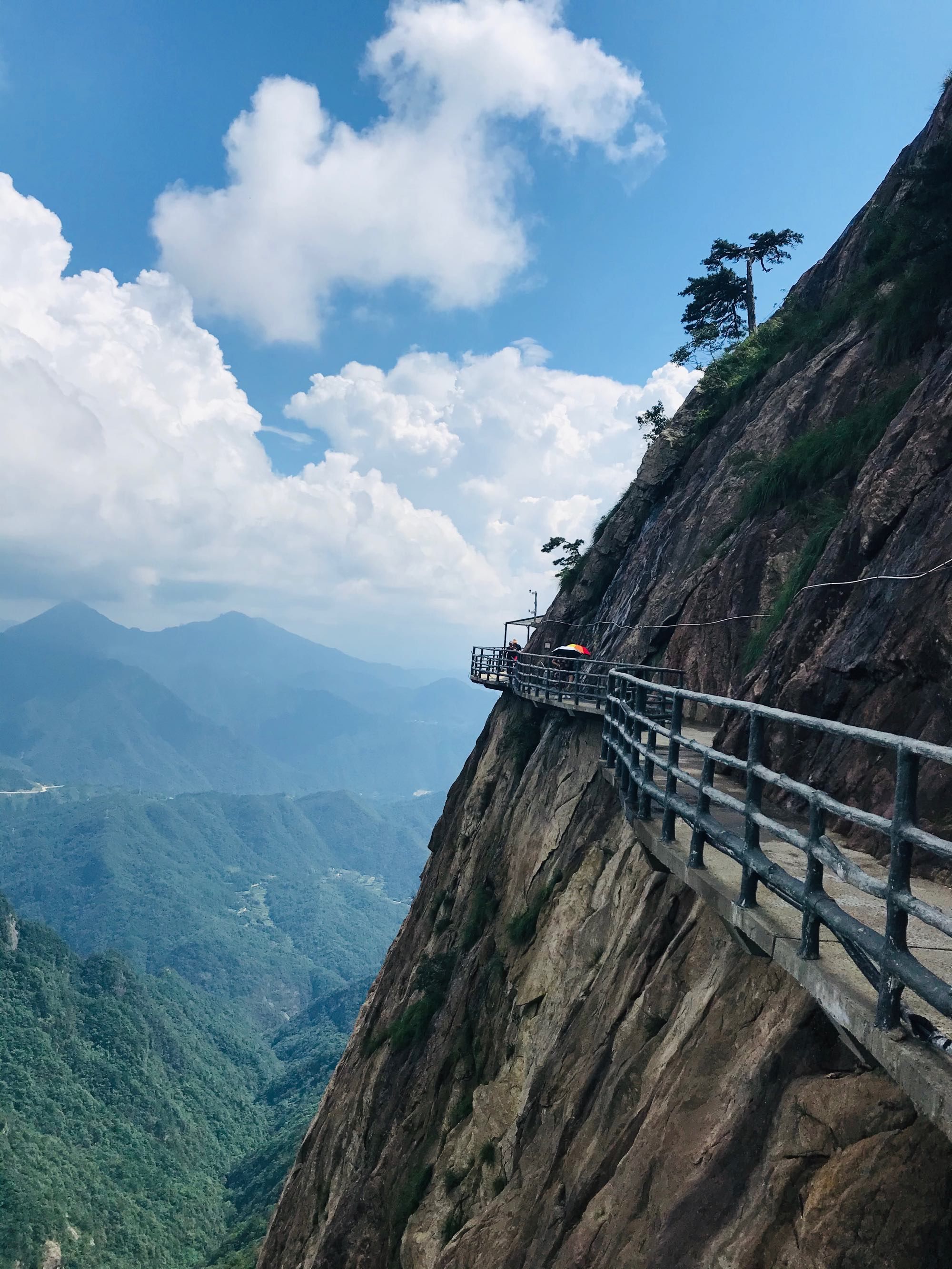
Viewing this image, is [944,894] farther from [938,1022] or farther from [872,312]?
[872,312]

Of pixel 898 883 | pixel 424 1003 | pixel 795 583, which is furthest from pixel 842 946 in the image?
pixel 424 1003

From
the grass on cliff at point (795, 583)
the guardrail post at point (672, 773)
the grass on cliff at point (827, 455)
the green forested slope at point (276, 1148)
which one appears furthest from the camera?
the green forested slope at point (276, 1148)

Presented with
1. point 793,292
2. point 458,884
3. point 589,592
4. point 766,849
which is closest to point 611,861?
point 766,849

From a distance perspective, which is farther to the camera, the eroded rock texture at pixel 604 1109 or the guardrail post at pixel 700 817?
the guardrail post at pixel 700 817

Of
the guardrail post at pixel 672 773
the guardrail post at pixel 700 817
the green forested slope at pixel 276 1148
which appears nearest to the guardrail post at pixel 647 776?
the guardrail post at pixel 672 773

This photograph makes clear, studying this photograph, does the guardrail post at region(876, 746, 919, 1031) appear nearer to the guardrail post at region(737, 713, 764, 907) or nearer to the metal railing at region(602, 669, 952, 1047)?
the metal railing at region(602, 669, 952, 1047)

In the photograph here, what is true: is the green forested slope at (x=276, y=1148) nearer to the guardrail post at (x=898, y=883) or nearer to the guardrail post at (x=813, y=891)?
the guardrail post at (x=813, y=891)
